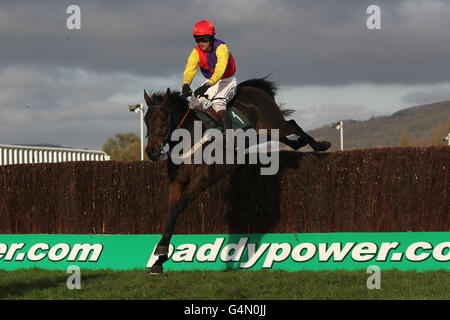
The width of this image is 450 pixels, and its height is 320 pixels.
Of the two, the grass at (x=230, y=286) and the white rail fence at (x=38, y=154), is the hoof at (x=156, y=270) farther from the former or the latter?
the white rail fence at (x=38, y=154)

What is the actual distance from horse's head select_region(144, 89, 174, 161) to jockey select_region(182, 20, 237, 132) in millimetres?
599

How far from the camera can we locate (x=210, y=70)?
27.6 feet

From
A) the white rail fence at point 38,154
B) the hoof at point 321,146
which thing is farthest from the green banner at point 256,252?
the white rail fence at point 38,154

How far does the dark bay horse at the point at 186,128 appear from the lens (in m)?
7.33

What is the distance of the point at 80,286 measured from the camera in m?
7.45

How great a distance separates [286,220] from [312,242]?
59 centimetres

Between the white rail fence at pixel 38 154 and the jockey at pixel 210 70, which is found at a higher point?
the jockey at pixel 210 70

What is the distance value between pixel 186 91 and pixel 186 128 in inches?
20.0

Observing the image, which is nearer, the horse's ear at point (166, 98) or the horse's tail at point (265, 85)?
the horse's ear at point (166, 98)
